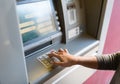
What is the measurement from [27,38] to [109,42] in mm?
1061

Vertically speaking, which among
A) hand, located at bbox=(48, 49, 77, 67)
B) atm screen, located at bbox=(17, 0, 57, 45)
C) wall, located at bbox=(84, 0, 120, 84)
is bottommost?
wall, located at bbox=(84, 0, 120, 84)

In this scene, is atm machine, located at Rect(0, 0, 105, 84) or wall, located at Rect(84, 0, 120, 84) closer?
atm machine, located at Rect(0, 0, 105, 84)

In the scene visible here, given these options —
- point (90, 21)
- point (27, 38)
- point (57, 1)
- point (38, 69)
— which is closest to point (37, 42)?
point (27, 38)

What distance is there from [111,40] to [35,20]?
1.05m

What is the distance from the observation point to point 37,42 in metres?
1.10

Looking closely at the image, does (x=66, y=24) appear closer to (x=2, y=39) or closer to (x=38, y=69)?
(x=38, y=69)

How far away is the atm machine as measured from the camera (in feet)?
3.32

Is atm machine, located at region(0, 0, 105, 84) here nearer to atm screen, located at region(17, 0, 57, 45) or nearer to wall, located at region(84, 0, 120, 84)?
atm screen, located at region(17, 0, 57, 45)

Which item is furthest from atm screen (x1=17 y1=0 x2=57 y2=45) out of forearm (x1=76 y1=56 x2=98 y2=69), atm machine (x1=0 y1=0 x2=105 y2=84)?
forearm (x1=76 y1=56 x2=98 y2=69)

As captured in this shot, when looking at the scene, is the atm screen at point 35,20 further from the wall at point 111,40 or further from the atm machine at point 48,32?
the wall at point 111,40

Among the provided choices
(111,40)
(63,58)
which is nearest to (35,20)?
(63,58)

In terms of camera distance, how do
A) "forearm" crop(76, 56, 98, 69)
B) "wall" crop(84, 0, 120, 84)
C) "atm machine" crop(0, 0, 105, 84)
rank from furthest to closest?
"wall" crop(84, 0, 120, 84)
"forearm" crop(76, 56, 98, 69)
"atm machine" crop(0, 0, 105, 84)

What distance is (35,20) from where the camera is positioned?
1.10 meters

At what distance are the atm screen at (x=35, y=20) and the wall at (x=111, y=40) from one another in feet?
2.44
